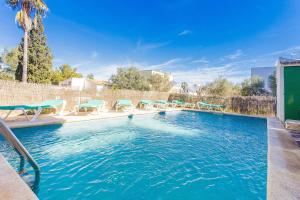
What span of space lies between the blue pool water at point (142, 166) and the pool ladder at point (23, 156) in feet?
0.48

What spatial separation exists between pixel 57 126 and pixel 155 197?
594cm

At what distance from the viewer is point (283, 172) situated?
104 inches

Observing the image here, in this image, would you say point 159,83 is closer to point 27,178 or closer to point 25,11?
point 25,11

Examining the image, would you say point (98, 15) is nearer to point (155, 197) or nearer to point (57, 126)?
point (57, 126)

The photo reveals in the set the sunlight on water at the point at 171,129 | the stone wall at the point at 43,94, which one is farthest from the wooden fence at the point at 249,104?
the sunlight on water at the point at 171,129

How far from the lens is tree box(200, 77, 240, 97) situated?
22578 millimetres

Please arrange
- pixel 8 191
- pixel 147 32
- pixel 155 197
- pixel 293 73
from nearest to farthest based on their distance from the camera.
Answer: pixel 8 191 → pixel 155 197 → pixel 293 73 → pixel 147 32

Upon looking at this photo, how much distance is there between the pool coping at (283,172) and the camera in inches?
81.8

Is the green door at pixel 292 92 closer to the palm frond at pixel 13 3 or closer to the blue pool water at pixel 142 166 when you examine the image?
the blue pool water at pixel 142 166

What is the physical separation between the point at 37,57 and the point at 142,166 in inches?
620

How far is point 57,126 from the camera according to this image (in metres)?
6.77

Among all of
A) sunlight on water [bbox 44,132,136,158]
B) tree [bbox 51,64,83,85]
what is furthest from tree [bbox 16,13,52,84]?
tree [bbox 51,64,83,85]

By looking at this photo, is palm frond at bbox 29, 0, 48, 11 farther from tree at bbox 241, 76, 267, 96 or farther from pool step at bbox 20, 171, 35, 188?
tree at bbox 241, 76, 267, 96

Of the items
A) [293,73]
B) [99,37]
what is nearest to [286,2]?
Result: [293,73]
